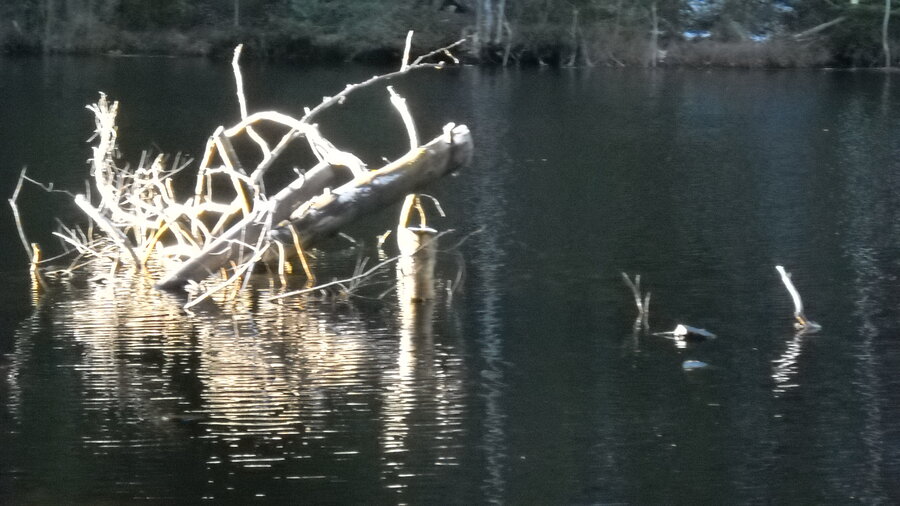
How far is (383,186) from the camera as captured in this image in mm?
9273

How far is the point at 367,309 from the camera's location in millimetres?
9109

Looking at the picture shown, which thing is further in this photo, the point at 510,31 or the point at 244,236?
the point at 510,31

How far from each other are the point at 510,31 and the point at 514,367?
3193cm

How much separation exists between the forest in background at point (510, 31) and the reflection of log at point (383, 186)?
96.5 feet

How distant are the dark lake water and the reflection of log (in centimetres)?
60

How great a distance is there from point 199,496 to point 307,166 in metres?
11.5

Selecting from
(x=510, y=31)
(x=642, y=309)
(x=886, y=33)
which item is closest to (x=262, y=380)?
(x=642, y=309)

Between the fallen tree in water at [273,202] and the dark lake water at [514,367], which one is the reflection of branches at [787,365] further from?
the fallen tree in water at [273,202]

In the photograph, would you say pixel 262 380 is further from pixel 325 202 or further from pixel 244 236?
pixel 325 202

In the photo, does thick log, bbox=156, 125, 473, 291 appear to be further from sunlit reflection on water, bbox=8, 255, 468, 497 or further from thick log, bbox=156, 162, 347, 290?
sunlit reflection on water, bbox=8, 255, 468, 497

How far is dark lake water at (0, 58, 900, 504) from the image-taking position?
5.94m

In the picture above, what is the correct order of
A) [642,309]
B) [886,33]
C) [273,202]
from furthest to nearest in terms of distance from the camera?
[886,33] → [273,202] → [642,309]

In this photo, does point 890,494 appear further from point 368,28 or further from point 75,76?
point 368,28

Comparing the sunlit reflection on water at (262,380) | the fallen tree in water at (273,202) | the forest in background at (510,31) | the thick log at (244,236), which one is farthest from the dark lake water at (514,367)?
the forest in background at (510,31)
